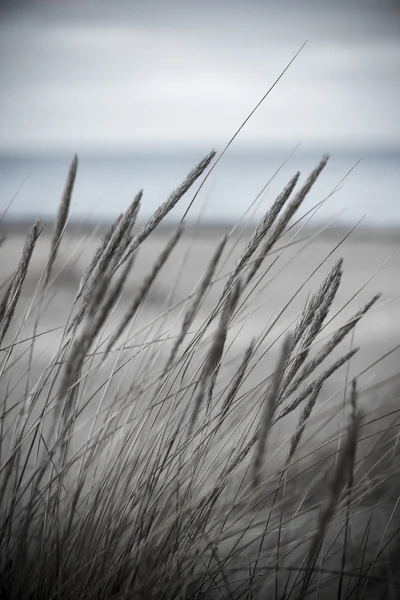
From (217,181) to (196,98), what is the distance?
18cm

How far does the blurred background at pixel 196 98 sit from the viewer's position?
3.37ft

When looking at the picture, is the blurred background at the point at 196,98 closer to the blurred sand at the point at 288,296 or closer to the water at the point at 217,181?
the water at the point at 217,181

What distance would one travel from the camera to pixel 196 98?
43.1 inches

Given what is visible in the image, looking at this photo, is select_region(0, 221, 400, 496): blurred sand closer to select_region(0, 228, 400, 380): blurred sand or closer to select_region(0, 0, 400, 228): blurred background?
select_region(0, 228, 400, 380): blurred sand

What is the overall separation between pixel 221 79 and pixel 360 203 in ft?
1.27

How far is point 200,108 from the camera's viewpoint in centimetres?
111

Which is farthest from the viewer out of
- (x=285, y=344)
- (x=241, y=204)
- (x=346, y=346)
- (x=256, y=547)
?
(x=241, y=204)

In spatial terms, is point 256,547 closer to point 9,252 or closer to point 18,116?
point 9,252

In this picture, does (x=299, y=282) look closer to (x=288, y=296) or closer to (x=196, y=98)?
(x=288, y=296)

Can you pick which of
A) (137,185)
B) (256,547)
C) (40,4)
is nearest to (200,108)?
(137,185)

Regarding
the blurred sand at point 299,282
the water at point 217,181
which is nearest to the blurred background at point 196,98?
the water at point 217,181

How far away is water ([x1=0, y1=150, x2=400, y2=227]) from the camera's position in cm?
106

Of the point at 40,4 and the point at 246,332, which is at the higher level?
the point at 40,4

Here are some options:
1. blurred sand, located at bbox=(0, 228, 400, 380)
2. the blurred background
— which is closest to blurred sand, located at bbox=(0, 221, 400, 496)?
blurred sand, located at bbox=(0, 228, 400, 380)
